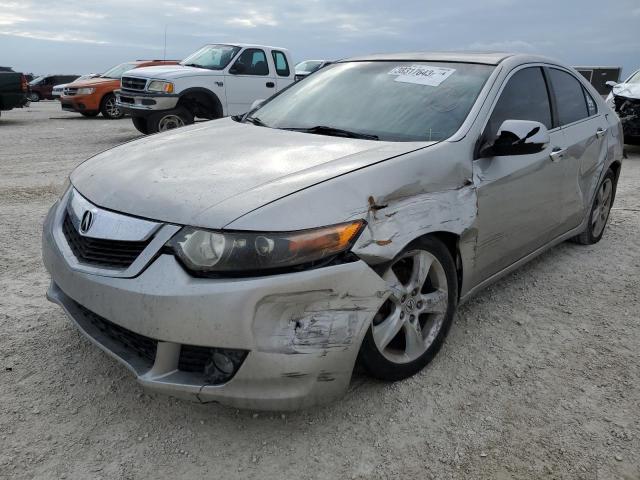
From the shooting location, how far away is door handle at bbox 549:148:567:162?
3434mm

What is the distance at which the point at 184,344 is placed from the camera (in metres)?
2.02

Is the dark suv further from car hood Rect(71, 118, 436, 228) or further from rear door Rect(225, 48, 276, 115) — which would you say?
car hood Rect(71, 118, 436, 228)

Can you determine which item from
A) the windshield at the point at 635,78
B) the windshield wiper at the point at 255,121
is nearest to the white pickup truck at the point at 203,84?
the windshield wiper at the point at 255,121

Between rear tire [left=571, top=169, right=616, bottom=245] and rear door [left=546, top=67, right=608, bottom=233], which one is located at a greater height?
rear door [left=546, top=67, right=608, bottom=233]

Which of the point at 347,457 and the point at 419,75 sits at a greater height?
the point at 419,75

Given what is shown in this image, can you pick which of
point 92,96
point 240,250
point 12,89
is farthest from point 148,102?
point 240,250

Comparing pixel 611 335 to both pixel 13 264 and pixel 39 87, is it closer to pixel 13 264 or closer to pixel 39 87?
pixel 13 264

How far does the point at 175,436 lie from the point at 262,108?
2309 millimetres

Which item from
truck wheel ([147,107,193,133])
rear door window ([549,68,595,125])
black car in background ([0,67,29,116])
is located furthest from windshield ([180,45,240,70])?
rear door window ([549,68,595,125])

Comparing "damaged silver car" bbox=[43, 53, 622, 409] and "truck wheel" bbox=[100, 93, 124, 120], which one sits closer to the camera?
"damaged silver car" bbox=[43, 53, 622, 409]

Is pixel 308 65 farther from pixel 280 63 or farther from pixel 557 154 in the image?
pixel 557 154

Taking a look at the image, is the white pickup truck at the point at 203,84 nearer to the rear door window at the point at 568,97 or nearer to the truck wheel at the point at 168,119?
the truck wheel at the point at 168,119

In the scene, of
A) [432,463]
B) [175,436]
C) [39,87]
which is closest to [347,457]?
[432,463]

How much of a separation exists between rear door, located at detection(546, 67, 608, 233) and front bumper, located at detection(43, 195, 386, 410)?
2200 mm
